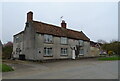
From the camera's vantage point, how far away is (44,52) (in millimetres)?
31391

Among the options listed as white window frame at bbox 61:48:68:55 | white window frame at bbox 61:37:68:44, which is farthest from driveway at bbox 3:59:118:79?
white window frame at bbox 61:37:68:44

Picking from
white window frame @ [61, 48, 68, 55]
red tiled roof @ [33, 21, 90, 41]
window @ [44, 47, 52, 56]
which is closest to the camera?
window @ [44, 47, 52, 56]

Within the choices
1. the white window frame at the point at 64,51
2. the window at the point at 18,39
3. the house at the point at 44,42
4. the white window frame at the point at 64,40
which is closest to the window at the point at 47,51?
the house at the point at 44,42

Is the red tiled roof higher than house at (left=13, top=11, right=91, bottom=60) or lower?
higher

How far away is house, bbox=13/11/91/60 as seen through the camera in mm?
31031

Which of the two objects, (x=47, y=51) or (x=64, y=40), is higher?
(x=64, y=40)

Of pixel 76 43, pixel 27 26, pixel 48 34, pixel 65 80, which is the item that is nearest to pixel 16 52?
pixel 27 26

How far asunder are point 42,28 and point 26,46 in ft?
17.1

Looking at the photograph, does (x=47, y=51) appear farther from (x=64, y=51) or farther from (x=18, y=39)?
(x=18, y=39)

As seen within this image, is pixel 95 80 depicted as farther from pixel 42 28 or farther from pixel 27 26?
pixel 27 26

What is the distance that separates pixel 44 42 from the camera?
31641 millimetres

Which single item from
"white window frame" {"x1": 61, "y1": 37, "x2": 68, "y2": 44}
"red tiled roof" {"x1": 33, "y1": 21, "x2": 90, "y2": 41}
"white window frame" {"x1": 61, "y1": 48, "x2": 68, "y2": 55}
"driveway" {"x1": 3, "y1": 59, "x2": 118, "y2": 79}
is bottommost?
"driveway" {"x1": 3, "y1": 59, "x2": 118, "y2": 79}

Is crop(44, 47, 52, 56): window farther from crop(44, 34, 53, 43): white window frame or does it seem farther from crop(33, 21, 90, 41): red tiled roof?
crop(33, 21, 90, 41): red tiled roof

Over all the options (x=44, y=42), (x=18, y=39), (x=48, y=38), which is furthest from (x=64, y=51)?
(x=18, y=39)
